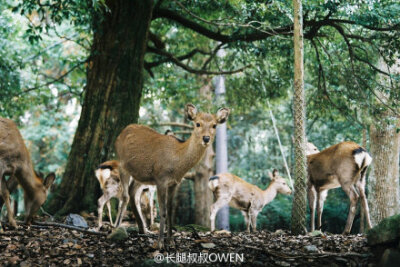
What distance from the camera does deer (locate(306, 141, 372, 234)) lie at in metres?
7.38

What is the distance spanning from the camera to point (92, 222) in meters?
7.61

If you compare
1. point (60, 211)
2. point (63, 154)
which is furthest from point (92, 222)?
point (63, 154)

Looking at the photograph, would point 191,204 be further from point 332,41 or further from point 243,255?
point 243,255

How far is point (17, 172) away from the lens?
5812mm

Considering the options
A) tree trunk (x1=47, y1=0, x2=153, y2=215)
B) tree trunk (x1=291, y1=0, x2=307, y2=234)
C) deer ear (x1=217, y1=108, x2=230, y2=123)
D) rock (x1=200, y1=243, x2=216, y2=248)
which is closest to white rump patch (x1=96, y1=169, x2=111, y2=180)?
tree trunk (x1=47, y1=0, x2=153, y2=215)

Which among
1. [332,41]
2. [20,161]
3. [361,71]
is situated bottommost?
[20,161]

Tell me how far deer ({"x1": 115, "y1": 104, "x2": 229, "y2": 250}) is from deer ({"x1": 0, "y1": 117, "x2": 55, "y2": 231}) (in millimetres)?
1285

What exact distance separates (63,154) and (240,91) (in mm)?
11049

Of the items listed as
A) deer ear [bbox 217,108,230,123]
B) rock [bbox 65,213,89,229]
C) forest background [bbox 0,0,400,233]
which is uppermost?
forest background [bbox 0,0,400,233]

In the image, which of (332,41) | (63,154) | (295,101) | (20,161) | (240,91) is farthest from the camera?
(63,154)

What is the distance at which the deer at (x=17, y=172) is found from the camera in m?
5.58

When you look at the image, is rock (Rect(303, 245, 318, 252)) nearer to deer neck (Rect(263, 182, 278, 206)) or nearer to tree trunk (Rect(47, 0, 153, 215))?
tree trunk (Rect(47, 0, 153, 215))

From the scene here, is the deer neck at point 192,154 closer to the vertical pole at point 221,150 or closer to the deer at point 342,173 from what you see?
the deer at point 342,173

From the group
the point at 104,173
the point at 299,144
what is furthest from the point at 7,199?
the point at 299,144
